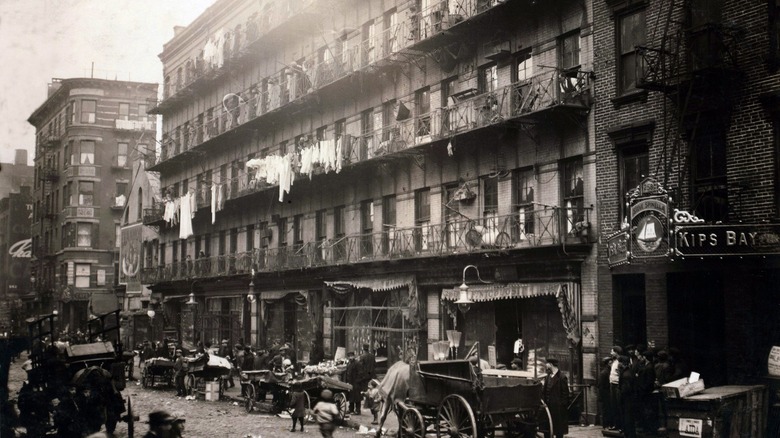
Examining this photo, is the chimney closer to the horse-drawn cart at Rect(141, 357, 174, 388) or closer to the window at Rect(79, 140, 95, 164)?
the window at Rect(79, 140, 95, 164)

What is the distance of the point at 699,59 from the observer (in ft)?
57.7

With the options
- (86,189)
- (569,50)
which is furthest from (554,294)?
(86,189)

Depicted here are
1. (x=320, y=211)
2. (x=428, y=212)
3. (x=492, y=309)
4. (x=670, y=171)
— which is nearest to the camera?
(x=670, y=171)

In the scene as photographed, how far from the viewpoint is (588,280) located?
20.8 meters

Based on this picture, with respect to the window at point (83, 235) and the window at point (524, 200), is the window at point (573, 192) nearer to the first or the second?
the window at point (524, 200)

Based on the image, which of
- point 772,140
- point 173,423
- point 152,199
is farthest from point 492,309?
point 152,199

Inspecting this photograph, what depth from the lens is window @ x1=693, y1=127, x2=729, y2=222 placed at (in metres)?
17.9

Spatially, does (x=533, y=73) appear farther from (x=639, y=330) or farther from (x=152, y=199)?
(x=152, y=199)

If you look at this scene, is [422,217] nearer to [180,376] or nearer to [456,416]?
[180,376]

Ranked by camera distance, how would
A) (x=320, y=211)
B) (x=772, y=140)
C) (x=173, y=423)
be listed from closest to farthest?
1. (x=173, y=423)
2. (x=772, y=140)
3. (x=320, y=211)

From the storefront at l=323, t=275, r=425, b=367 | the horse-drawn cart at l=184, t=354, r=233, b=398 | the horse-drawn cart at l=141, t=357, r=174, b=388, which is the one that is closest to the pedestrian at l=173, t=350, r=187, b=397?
the horse-drawn cart at l=184, t=354, r=233, b=398

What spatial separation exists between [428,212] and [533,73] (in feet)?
22.4

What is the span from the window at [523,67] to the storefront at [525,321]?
6.24 metres

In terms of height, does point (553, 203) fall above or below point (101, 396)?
above
